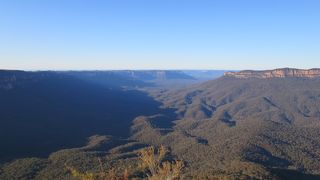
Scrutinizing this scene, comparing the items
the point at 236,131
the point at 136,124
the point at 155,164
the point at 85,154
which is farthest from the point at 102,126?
the point at 155,164

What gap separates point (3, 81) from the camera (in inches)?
7185

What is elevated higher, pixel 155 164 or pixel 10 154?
pixel 155 164

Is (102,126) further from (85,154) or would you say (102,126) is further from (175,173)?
(175,173)

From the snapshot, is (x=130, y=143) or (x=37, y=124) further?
(x=37, y=124)

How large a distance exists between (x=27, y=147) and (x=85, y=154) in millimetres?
28177

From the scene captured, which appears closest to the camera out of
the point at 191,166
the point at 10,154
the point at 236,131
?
the point at 191,166

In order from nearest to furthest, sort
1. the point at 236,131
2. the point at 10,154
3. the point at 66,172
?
1. the point at 66,172
2. the point at 10,154
3. the point at 236,131

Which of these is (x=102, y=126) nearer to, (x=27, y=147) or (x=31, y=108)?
(x=31, y=108)

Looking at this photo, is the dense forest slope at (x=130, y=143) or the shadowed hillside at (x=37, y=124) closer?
the dense forest slope at (x=130, y=143)

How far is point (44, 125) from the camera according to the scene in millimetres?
166000

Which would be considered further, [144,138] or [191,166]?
[144,138]

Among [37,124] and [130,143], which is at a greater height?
[37,124]

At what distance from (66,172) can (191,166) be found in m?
30.8

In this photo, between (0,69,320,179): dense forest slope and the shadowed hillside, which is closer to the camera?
(0,69,320,179): dense forest slope
